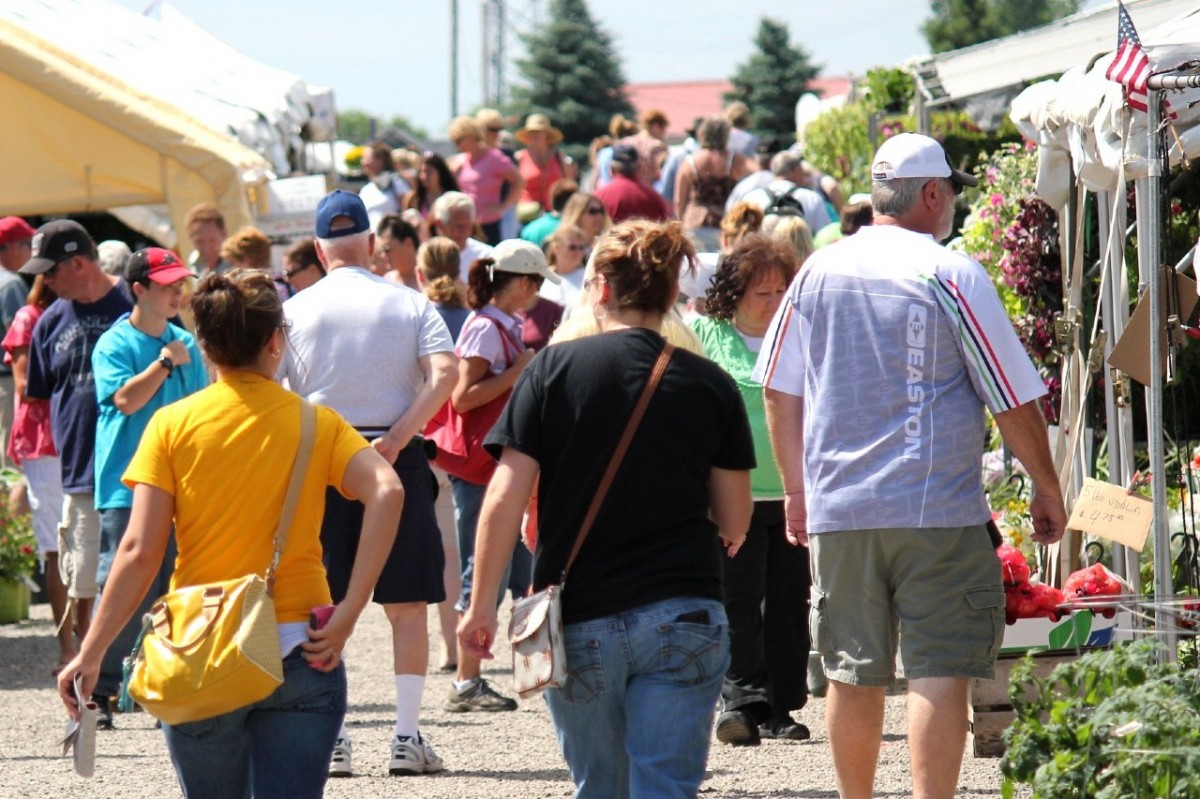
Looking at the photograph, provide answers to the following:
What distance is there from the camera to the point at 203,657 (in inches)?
159

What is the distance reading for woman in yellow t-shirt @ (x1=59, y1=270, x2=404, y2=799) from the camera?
416 cm

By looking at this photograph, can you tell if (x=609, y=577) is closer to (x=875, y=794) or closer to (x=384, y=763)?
(x=875, y=794)

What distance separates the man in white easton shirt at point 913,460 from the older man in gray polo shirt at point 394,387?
6.46 ft

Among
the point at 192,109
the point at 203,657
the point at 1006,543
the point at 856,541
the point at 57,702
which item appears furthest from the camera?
the point at 192,109

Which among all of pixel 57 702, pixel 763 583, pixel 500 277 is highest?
pixel 500 277

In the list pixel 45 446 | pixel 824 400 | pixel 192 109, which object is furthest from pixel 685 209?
pixel 824 400

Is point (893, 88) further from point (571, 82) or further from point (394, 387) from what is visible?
point (571, 82)

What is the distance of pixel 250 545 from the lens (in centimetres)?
417

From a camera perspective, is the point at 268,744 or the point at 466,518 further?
the point at 466,518

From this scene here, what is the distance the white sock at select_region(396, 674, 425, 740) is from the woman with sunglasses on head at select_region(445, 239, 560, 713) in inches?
46.7

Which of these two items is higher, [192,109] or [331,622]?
[192,109]

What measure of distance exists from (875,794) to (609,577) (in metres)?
2.31

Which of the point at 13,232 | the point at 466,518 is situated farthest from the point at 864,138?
the point at 466,518

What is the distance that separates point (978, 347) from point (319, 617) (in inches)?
73.1
